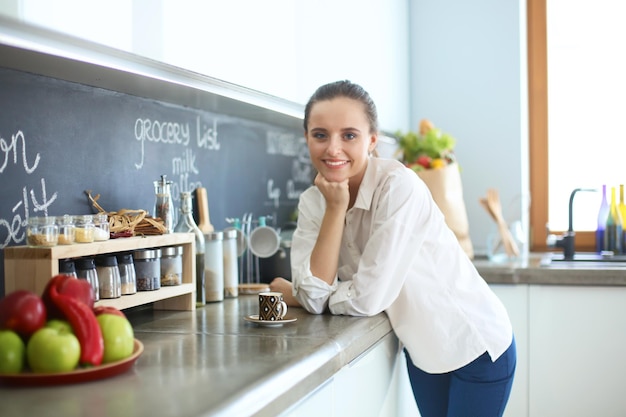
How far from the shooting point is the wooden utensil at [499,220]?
332 cm

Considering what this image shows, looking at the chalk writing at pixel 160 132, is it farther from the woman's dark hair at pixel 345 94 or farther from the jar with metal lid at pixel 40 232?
the jar with metal lid at pixel 40 232

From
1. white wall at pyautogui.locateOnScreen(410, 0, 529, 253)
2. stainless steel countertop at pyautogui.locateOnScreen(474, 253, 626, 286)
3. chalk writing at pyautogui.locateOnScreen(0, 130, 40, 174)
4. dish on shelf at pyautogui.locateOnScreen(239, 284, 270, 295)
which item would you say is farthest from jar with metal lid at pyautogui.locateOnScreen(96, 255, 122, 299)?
white wall at pyautogui.locateOnScreen(410, 0, 529, 253)

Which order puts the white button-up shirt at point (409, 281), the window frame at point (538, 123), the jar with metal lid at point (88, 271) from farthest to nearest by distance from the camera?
1. the window frame at point (538, 123)
2. the white button-up shirt at point (409, 281)
3. the jar with metal lid at point (88, 271)

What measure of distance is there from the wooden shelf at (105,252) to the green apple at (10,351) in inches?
11.6

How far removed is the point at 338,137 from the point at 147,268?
55cm

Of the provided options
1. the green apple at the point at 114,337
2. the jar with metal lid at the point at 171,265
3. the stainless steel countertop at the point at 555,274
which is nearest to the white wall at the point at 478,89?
the stainless steel countertop at the point at 555,274

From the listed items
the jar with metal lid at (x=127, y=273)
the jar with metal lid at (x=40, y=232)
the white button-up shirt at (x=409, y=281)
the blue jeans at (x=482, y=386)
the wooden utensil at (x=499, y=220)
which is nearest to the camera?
the jar with metal lid at (x=40, y=232)

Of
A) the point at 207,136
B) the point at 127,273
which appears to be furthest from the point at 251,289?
the point at 127,273

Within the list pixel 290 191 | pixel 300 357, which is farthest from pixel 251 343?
pixel 290 191

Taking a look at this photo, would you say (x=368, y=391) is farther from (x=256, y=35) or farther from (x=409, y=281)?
(x=256, y=35)

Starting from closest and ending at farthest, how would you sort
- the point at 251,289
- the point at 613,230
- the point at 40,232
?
the point at 40,232 < the point at 251,289 < the point at 613,230

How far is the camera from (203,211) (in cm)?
236

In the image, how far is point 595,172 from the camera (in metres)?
3.77

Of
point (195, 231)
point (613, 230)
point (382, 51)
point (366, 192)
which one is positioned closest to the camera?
point (366, 192)
